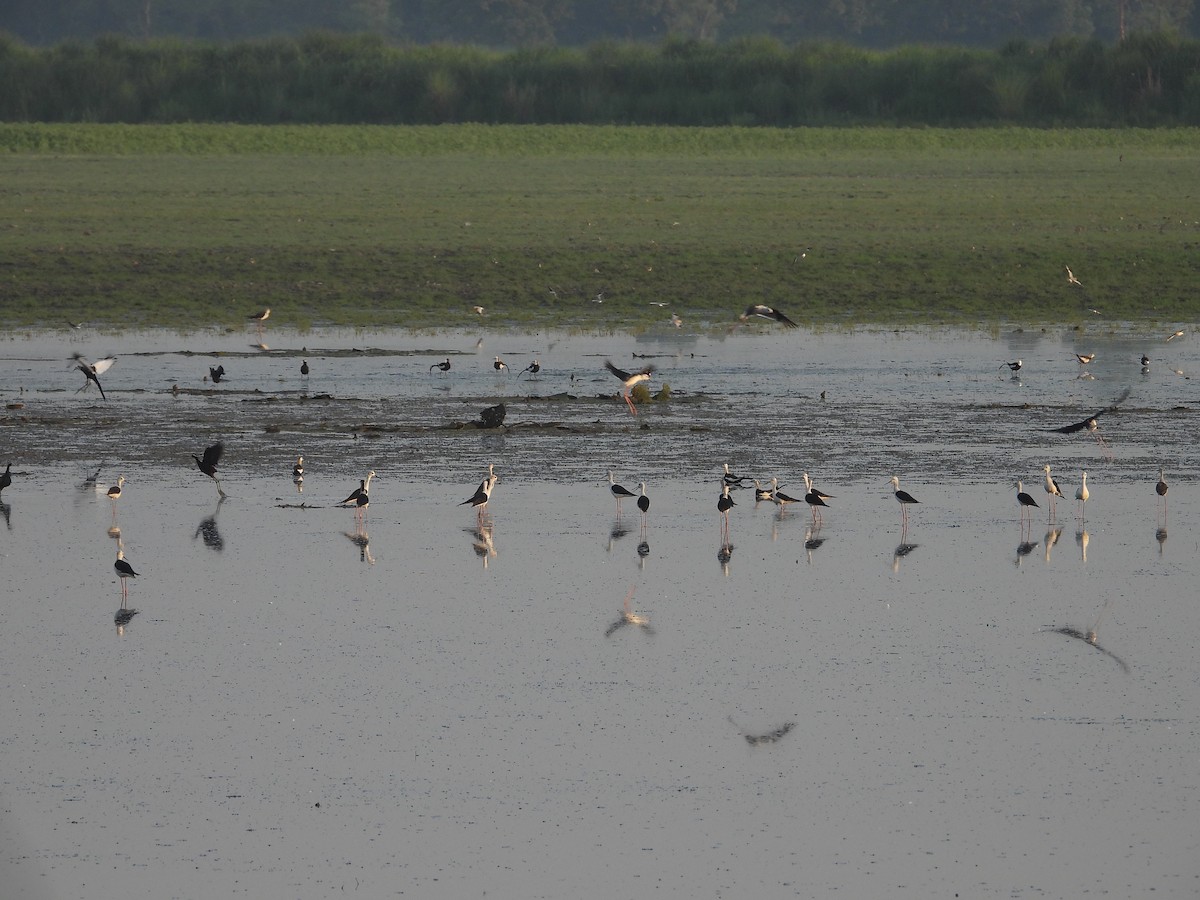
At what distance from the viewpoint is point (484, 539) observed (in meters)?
12.3

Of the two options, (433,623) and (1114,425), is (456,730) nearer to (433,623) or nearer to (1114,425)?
(433,623)

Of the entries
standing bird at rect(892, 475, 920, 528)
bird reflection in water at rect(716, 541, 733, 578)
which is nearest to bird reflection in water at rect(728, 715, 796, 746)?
bird reflection in water at rect(716, 541, 733, 578)

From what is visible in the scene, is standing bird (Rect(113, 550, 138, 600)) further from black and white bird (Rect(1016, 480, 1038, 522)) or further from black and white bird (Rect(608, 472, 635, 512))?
black and white bird (Rect(1016, 480, 1038, 522))

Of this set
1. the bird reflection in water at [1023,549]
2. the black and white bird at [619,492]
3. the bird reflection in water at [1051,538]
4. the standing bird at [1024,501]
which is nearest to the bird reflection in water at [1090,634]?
the bird reflection in water at [1023,549]

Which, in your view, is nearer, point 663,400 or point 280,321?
point 663,400

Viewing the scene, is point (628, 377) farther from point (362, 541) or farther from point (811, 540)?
point (362, 541)

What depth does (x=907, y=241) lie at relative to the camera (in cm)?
3225

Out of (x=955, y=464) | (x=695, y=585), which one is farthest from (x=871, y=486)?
(x=695, y=585)

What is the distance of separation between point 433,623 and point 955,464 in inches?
243

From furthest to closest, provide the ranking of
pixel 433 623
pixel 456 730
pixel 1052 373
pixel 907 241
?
pixel 907 241
pixel 1052 373
pixel 433 623
pixel 456 730

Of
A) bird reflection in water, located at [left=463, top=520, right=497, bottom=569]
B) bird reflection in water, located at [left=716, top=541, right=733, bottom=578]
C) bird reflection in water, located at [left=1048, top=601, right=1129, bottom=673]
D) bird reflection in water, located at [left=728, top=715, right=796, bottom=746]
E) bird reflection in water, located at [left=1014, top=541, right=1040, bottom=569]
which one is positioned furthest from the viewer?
bird reflection in water, located at [left=463, top=520, right=497, bottom=569]

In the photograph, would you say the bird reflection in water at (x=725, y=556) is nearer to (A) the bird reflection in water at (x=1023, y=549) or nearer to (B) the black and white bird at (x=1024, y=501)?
(A) the bird reflection in water at (x=1023, y=549)

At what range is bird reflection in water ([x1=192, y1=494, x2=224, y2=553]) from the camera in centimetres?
1211

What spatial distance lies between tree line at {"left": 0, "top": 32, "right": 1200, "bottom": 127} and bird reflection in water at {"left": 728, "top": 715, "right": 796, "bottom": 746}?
178 feet
